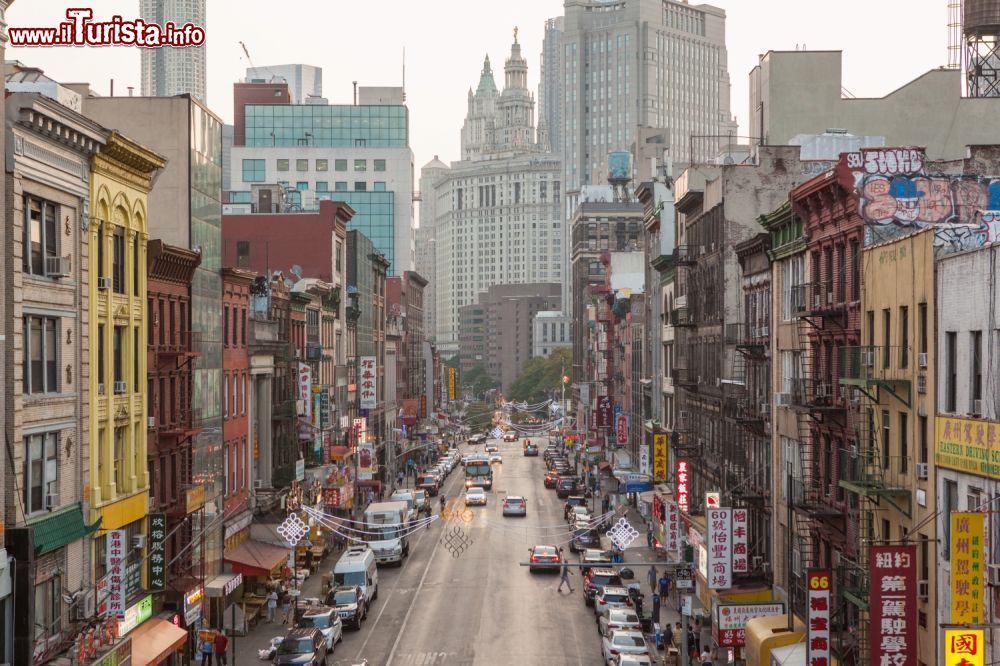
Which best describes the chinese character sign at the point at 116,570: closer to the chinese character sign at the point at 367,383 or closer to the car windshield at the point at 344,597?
the car windshield at the point at 344,597

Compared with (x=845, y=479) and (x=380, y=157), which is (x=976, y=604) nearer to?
(x=845, y=479)

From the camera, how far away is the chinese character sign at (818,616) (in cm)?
3269

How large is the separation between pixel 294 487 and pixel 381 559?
631 centimetres

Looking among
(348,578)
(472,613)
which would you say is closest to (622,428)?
(472,613)

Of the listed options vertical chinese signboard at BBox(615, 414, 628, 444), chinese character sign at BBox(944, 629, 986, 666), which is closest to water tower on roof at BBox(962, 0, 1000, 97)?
chinese character sign at BBox(944, 629, 986, 666)

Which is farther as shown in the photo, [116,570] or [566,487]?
[566,487]

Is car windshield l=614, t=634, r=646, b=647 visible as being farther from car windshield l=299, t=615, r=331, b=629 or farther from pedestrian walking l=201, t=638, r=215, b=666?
pedestrian walking l=201, t=638, r=215, b=666

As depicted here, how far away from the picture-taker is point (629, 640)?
47938 mm

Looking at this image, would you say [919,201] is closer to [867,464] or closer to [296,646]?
[867,464]

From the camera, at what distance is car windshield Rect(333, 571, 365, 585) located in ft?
200

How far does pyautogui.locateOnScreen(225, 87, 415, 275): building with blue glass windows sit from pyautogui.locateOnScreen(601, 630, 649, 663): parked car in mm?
127235

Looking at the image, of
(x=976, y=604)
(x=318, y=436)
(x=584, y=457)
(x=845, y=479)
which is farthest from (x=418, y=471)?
(x=976, y=604)

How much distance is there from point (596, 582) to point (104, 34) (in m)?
35.7

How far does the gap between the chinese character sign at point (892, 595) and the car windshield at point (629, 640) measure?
63.2 ft
